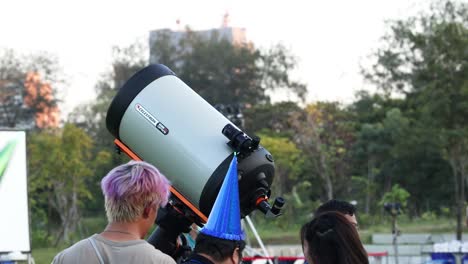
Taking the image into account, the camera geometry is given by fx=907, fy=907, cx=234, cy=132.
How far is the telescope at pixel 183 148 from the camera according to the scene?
12.8 feet

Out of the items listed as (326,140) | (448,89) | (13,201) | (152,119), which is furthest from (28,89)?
(152,119)

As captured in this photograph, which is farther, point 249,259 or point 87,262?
point 249,259

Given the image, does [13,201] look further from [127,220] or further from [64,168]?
[64,168]

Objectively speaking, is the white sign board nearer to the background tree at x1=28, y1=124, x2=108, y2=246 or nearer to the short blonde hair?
the short blonde hair

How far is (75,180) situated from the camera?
28141mm

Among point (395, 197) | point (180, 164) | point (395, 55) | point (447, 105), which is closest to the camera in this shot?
point (180, 164)

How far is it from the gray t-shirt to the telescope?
0.63m

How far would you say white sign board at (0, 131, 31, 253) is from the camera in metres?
13.9

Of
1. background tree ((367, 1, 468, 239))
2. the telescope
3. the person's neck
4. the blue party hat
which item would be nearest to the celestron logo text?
the telescope

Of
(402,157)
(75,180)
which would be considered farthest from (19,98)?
(402,157)

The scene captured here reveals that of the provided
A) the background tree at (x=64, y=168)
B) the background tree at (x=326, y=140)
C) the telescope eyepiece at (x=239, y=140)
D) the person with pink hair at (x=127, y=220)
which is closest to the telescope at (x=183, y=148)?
the telescope eyepiece at (x=239, y=140)

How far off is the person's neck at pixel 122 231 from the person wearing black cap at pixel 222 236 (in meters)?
0.22

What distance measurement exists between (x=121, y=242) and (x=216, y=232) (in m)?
0.35

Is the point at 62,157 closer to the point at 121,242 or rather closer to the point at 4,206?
the point at 4,206
